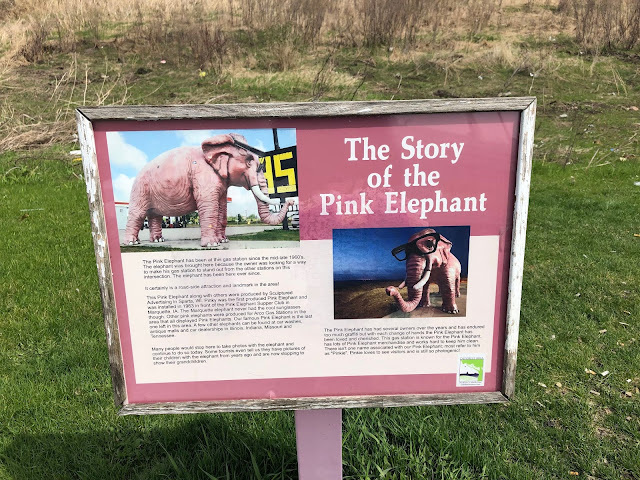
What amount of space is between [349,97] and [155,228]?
29.4 feet

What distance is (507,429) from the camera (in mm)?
2812

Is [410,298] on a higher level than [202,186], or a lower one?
lower

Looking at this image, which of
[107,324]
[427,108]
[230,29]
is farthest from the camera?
[230,29]

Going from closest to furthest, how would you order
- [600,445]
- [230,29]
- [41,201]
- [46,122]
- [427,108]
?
[427,108] < [600,445] < [41,201] < [46,122] < [230,29]

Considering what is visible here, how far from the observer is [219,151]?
167 centimetres

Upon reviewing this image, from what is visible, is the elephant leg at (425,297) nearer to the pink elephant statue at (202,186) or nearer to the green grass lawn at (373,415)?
the pink elephant statue at (202,186)

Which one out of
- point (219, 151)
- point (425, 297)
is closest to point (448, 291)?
point (425, 297)

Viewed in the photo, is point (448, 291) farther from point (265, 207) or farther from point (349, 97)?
point (349, 97)

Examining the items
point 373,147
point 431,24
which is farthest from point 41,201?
point 431,24

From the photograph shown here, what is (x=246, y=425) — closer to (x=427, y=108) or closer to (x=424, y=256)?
(x=424, y=256)

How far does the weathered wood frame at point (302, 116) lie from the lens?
5.33 ft

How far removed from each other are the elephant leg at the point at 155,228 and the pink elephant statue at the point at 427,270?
2.38ft

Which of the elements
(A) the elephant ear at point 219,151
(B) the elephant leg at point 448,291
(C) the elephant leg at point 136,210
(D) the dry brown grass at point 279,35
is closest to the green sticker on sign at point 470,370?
(B) the elephant leg at point 448,291

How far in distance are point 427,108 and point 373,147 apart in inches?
7.6
